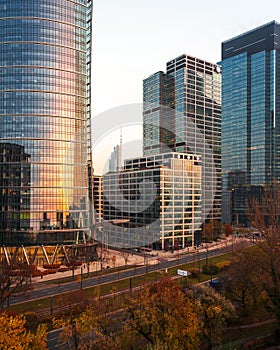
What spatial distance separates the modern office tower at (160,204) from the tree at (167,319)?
285 feet

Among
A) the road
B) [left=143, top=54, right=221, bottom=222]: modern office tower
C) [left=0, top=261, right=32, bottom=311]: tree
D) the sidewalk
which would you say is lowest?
the sidewalk

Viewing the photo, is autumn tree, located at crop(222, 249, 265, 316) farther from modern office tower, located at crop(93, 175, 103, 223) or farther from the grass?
modern office tower, located at crop(93, 175, 103, 223)

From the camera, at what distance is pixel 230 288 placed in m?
53.8

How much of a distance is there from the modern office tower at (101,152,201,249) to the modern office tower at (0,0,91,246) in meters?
27.7

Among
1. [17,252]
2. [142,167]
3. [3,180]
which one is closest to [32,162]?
[3,180]

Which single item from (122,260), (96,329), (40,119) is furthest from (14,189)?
(96,329)

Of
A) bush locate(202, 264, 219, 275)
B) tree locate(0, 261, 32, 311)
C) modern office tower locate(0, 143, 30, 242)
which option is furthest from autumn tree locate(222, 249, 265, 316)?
modern office tower locate(0, 143, 30, 242)

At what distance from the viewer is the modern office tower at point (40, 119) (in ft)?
335

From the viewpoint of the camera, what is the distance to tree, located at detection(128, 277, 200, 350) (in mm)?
32031

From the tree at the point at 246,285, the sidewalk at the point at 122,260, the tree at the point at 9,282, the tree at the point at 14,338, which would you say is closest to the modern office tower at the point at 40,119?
the sidewalk at the point at 122,260

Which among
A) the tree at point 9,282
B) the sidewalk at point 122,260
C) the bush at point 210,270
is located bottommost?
the sidewalk at point 122,260

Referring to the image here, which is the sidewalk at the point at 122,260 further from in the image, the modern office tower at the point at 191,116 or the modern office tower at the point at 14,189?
the modern office tower at the point at 191,116

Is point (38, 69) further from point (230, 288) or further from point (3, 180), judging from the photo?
point (230, 288)

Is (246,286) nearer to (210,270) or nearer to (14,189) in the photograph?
(210,270)
